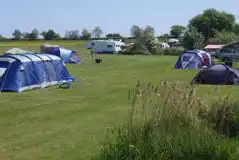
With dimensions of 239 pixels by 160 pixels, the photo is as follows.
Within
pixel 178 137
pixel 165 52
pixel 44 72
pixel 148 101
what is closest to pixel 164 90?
pixel 148 101

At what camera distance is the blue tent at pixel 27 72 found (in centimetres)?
2002

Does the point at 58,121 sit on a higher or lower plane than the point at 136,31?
higher

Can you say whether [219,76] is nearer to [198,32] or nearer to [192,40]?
[192,40]

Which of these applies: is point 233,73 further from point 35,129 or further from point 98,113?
point 35,129

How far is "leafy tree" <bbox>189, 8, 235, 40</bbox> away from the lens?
3787 inches

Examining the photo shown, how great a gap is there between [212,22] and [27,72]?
266ft

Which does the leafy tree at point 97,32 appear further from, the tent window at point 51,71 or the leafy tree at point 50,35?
the tent window at point 51,71

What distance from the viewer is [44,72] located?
21.9 m

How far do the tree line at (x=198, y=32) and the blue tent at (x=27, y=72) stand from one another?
5293 cm

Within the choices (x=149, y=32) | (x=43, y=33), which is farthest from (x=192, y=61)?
(x=43, y=33)

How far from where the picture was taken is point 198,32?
8494cm

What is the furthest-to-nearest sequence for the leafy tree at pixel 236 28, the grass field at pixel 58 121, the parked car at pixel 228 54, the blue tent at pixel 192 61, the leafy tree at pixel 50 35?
the leafy tree at pixel 50 35, the leafy tree at pixel 236 28, the parked car at pixel 228 54, the blue tent at pixel 192 61, the grass field at pixel 58 121

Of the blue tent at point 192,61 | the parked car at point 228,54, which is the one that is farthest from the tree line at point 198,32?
the blue tent at point 192,61

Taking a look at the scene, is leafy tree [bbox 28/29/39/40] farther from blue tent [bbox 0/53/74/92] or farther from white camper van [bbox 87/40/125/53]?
blue tent [bbox 0/53/74/92]
